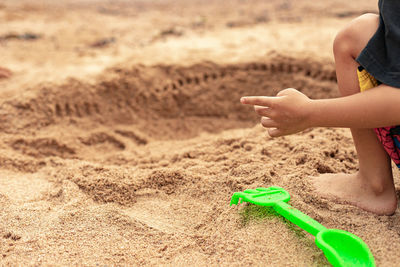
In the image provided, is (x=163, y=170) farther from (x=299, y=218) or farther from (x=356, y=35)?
(x=356, y=35)

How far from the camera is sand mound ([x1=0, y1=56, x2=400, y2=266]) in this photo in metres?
1.18

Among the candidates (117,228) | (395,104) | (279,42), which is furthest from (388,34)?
(279,42)

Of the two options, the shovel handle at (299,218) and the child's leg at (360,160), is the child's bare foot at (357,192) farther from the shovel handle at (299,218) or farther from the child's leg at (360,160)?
the shovel handle at (299,218)

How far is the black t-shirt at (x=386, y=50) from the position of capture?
103 centimetres

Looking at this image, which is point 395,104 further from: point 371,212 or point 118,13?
point 118,13

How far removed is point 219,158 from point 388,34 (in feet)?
3.11

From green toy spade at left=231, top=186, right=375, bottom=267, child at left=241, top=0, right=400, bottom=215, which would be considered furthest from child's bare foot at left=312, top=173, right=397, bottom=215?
green toy spade at left=231, top=186, right=375, bottom=267

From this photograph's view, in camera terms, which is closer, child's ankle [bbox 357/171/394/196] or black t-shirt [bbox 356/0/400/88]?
black t-shirt [bbox 356/0/400/88]

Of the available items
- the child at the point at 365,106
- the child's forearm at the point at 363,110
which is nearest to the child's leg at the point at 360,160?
the child at the point at 365,106

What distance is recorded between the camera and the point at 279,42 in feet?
11.5

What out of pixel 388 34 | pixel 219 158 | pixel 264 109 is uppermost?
pixel 388 34

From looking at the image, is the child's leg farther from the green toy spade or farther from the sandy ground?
the green toy spade

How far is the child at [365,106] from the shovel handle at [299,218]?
236 mm

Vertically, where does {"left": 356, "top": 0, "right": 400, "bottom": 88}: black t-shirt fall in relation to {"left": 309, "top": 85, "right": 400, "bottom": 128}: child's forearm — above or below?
above
